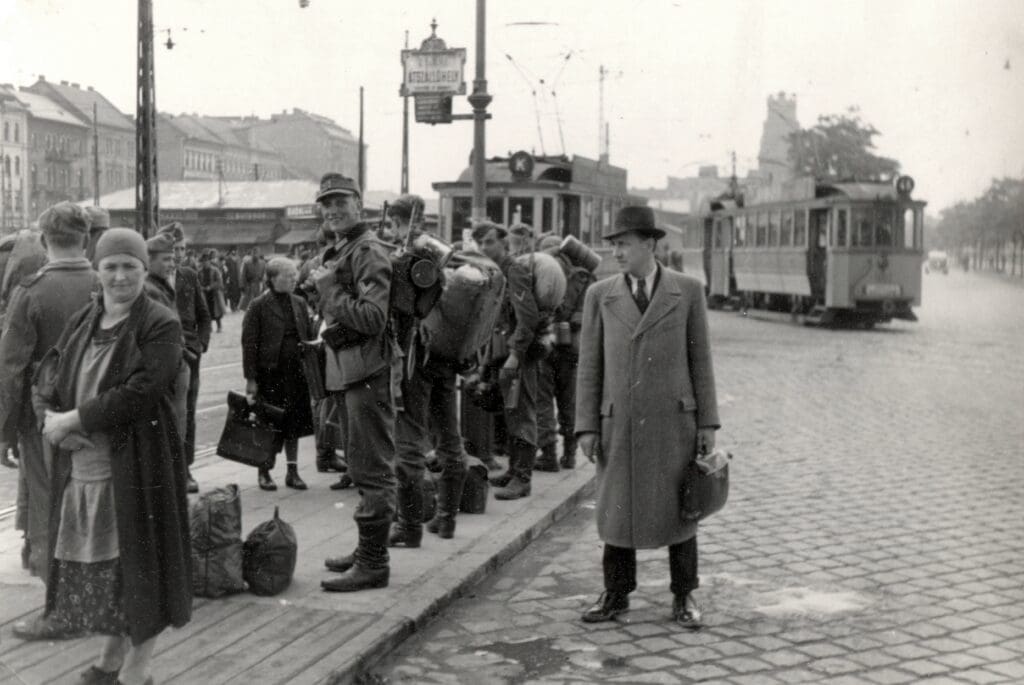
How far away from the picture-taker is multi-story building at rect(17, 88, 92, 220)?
23.8 metres

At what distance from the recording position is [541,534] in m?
7.62

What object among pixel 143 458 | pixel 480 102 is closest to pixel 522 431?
pixel 143 458

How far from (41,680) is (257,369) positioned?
4.28m

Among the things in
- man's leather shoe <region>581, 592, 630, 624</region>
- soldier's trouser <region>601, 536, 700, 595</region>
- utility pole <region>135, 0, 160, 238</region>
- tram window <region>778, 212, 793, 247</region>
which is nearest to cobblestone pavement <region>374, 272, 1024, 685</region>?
man's leather shoe <region>581, 592, 630, 624</region>

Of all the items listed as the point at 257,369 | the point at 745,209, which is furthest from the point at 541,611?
the point at 745,209

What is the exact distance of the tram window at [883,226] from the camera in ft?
93.6

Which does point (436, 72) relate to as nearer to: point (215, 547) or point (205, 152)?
point (215, 547)

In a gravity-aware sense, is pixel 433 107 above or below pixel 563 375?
above

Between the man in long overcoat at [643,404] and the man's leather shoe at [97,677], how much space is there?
216 cm

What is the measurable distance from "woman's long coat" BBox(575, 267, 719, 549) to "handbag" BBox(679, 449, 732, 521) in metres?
0.04

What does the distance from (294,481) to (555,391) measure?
82.5 inches

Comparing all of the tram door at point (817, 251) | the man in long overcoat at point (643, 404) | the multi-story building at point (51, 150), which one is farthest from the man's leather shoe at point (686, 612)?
the tram door at point (817, 251)

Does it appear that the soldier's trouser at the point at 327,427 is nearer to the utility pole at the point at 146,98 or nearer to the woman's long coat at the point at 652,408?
the woman's long coat at the point at 652,408

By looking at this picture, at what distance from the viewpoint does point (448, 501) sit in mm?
7059
